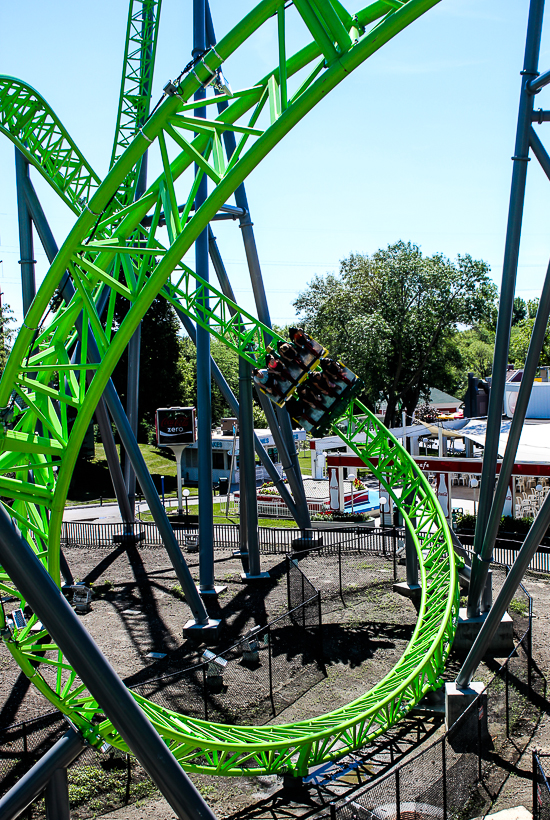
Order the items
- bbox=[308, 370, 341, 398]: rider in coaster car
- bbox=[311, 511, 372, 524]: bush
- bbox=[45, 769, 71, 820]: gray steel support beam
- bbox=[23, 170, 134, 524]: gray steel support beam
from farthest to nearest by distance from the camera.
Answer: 1. bbox=[311, 511, 372, 524]: bush
2. bbox=[23, 170, 134, 524]: gray steel support beam
3. bbox=[308, 370, 341, 398]: rider in coaster car
4. bbox=[45, 769, 71, 820]: gray steel support beam

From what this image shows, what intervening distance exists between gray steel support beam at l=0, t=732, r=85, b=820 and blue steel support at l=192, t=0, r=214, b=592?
27.3 feet

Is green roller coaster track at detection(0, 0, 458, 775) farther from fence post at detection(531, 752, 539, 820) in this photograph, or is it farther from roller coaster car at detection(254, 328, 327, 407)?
roller coaster car at detection(254, 328, 327, 407)

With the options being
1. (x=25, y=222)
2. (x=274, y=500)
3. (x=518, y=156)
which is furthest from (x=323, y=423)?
(x=274, y=500)

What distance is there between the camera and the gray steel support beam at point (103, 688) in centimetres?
481

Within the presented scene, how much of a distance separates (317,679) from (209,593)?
476 centimetres

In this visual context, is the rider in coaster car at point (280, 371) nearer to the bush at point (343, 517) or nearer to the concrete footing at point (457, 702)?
the concrete footing at point (457, 702)

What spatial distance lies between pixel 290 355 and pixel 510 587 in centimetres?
619

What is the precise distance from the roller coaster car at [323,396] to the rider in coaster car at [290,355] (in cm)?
75

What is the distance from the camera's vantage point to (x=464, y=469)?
22.6m

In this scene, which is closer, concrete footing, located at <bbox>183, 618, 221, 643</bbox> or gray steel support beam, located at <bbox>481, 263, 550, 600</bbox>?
gray steel support beam, located at <bbox>481, 263, 550, 600</bbox>

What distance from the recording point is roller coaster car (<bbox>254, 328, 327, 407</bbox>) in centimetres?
1330

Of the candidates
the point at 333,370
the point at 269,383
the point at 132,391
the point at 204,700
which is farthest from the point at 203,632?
the point at 132,391

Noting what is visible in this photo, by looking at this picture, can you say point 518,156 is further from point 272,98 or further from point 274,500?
point 274,500

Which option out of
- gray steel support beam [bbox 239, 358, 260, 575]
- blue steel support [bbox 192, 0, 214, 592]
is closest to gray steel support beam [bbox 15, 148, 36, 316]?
blue steel support [bbox 192, 0, 214, 592]
